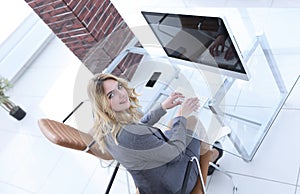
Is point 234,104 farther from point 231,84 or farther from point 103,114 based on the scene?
point 103,114

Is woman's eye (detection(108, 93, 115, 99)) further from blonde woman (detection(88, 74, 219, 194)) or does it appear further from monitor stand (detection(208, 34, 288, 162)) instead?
monitor stand (detection(208, 34, 288, 162))

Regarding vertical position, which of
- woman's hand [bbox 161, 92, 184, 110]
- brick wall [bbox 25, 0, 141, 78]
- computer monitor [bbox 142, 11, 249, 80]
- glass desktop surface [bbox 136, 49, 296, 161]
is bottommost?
glass desktop surface [bbox 136, 49, 296, 161]

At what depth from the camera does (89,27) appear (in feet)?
8.54

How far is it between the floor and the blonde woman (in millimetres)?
645

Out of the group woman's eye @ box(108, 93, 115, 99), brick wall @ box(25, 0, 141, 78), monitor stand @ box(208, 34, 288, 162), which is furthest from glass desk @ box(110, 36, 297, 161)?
woman's eye @ box(108, 93, 115, 99)

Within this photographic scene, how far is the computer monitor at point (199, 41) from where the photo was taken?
154cm

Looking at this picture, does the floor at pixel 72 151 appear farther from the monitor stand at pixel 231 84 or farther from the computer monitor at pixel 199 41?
the computer monitor at pixel 199 41

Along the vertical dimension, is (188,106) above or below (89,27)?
below

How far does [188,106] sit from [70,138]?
26.2 inches

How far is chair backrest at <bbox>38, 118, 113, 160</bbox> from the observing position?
1.72 m

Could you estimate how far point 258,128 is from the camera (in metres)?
2.17

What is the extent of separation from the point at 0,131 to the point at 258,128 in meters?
2.52

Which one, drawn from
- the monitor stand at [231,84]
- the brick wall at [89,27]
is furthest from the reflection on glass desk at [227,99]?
the brick wall at [89,27]

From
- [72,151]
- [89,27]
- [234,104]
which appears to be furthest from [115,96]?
[72,151]
